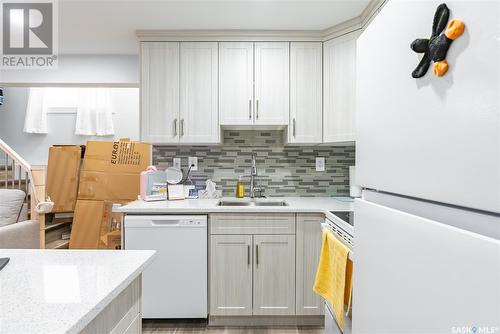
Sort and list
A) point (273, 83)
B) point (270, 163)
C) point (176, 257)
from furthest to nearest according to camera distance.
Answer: point (270, 163) < point (273, 83) < point (176, 257)

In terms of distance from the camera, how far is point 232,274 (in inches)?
85.4

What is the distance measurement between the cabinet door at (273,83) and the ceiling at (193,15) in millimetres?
195

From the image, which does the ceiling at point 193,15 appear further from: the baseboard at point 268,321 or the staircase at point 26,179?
the baseboard at point 268,321

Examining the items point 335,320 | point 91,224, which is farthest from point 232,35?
point 91,224

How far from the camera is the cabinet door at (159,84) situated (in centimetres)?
248

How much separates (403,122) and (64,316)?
78 cm

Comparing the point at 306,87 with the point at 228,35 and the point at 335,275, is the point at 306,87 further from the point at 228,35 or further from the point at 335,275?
the point at 335,275

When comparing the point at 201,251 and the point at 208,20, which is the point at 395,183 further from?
the point at 208,20

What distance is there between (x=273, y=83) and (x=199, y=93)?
2.10 feet

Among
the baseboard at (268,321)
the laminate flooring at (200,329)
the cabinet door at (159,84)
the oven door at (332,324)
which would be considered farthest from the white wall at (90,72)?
the oven door at (332,324)

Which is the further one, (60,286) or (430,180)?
(60,286)

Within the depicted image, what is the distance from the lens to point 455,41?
42 cm

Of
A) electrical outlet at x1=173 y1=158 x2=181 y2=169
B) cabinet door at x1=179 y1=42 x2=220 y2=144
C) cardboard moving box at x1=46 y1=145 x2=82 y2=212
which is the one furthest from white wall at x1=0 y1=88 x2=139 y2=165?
cabinet door at x1=179 y1=42 x2=220 y2=144

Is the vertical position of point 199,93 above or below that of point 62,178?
above
